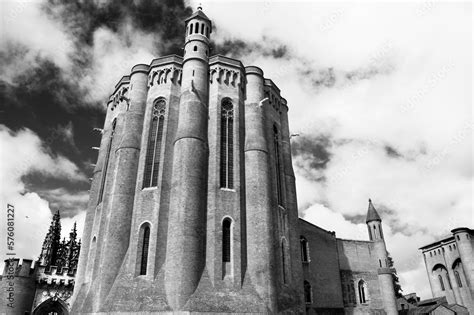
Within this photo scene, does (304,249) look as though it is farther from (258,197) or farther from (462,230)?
(462,230)

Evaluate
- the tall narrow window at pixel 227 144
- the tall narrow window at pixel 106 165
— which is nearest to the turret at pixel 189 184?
the tall narrow window at pixel 227 144

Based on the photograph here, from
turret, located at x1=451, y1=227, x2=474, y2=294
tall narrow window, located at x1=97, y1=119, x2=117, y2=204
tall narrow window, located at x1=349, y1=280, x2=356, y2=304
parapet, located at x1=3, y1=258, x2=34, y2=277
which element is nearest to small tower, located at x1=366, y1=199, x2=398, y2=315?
tall narrow window, located at x1=349, y1=280, x2=356, y2=304

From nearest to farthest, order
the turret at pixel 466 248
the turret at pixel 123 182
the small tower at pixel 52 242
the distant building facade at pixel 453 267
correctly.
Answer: the turret at pixel 123 182 → the turret at pixel 466 248 → the distant building facade at pixel 453 267 → the small tower at pixel 52 242

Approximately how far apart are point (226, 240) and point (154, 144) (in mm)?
7530

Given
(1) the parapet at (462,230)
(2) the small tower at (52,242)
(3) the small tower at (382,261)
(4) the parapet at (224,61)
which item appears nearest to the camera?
(4) the parapet at (224,61)

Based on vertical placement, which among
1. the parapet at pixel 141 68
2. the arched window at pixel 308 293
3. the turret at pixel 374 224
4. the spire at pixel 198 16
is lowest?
the arched window at pixel 308 293

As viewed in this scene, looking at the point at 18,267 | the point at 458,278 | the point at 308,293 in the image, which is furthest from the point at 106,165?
the point at 458,278

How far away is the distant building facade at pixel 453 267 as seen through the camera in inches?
1576

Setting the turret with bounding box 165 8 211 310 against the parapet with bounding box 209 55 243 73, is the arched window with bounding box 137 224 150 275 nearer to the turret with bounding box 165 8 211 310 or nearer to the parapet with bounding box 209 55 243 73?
the turret with bounding box 165 8 211 310

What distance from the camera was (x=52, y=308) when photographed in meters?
26.3

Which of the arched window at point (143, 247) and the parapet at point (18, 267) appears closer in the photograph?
the arched window at point (143, 247)

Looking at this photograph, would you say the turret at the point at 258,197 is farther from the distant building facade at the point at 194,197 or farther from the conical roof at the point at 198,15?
the conical roof at the point at 198,15

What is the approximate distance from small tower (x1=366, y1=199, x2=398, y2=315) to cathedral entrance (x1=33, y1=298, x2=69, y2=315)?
90.6 ft

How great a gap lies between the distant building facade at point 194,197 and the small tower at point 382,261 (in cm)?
979
